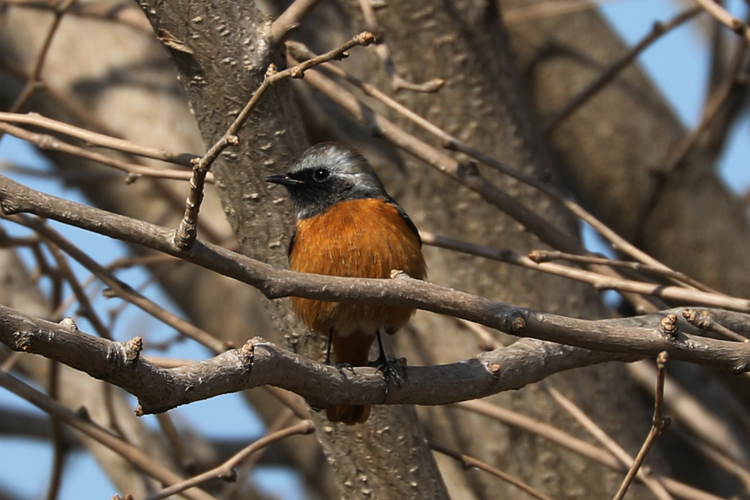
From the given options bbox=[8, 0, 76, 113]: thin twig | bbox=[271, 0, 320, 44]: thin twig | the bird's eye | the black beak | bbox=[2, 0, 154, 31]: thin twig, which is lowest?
the black beak

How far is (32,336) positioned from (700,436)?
465cm

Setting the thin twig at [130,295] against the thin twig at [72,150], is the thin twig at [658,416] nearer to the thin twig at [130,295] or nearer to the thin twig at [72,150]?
the thin twig at [130,295]

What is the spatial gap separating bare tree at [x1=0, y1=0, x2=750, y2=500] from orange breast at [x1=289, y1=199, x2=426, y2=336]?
0.45 feet

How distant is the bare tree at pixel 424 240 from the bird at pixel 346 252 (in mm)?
113

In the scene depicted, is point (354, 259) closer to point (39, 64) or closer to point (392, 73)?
point (392, 73)

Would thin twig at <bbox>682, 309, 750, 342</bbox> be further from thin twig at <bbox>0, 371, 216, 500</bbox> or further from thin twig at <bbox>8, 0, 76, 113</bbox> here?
thin twig at <bbox>8, 0, 76, 113</bbox>

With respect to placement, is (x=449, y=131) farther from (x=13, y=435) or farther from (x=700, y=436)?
(x=13, y=435)

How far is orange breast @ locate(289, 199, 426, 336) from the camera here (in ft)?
11.3

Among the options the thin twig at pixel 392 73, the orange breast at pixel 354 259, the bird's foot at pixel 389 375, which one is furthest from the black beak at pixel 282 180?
the bird's foot at pixel 389 375

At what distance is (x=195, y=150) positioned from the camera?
6059 millimetres

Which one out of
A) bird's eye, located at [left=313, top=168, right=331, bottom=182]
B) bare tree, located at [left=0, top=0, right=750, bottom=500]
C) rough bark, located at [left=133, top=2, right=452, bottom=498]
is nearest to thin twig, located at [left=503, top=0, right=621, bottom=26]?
bare tree, located at [left=0, top=0, right=750, bottom=500]

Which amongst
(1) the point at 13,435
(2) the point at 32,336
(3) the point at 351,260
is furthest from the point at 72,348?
(1) the point at 13,435

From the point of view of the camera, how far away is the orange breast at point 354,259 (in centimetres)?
345

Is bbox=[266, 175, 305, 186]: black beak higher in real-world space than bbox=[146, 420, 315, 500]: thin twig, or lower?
higher
